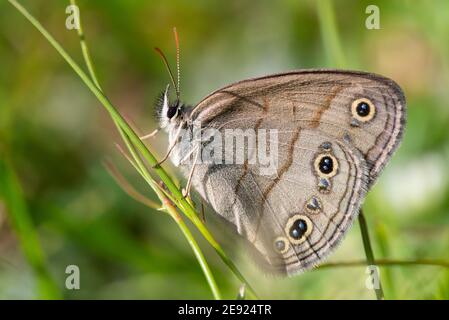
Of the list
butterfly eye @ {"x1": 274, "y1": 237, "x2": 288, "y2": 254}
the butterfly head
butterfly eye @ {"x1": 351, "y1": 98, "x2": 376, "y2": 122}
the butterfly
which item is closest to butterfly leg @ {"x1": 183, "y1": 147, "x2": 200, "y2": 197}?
the butterfly

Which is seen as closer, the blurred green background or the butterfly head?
the butterfly head

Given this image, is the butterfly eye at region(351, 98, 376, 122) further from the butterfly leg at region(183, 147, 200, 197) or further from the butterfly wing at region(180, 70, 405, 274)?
the butterfly leg at region(183, 147, 200, 197)

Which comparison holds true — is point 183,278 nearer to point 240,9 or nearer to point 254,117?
point 254,117

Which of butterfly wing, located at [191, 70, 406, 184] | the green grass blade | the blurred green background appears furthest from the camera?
the blurred green background

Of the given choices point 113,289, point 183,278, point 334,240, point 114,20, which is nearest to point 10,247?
point 113,289

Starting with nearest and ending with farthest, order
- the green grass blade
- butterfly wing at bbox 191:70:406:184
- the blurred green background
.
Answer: butterfly wing at bbox 191:70:406:184
the green grass blade
the blurred green background

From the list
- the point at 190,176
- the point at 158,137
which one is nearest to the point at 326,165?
the point at 190,176
